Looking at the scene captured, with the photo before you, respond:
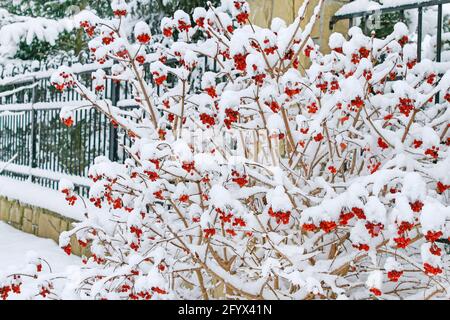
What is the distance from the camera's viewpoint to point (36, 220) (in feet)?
24.1

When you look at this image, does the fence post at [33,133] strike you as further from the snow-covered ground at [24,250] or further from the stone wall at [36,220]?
the snow-covered ground at [24,250]

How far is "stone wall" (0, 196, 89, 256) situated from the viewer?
6472 mm

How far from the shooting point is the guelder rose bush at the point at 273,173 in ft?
9.15

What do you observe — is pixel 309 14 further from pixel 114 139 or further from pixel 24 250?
pixel 24 250

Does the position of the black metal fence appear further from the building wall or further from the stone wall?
the building wall

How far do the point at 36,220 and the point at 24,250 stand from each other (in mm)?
726

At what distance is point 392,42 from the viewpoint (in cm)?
341

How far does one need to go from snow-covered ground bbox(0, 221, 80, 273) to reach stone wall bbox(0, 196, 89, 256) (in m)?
0.08

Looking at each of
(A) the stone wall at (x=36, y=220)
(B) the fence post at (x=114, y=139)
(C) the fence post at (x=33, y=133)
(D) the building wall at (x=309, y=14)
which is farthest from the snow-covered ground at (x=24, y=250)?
(D) the building wall at (x=309, y=14)

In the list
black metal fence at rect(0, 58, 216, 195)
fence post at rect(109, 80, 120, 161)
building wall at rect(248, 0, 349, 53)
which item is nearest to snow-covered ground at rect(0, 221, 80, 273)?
black metal fence at rect(0, 58, 216, 195)

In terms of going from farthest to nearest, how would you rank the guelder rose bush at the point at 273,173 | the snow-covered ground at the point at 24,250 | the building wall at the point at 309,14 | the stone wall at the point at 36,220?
the stone wall at the point at 36,220, the snow-covered ground at the point at 24,250, the building wall at the point at 309,14, the guelder rose bush at the point at 273,173

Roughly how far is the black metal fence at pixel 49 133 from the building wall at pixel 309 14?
5.70 feet

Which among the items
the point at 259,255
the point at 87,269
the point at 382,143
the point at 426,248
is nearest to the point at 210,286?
the point at 259,255
